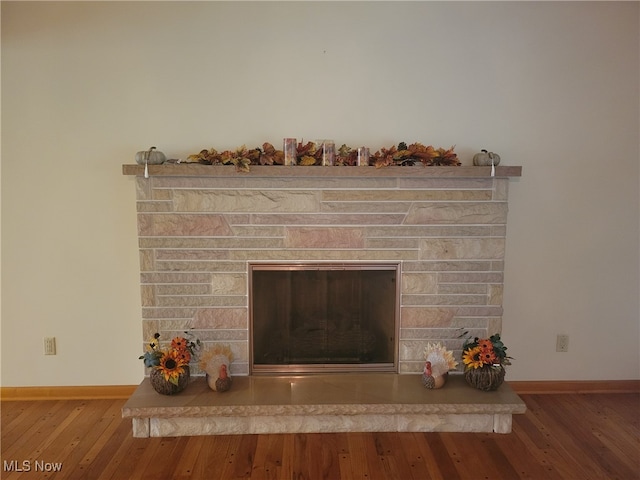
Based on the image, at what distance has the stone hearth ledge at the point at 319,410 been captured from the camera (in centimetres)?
220

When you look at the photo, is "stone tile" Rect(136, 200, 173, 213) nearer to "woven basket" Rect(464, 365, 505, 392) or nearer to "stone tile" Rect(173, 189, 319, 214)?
"stone tile" Rect(173, 189, 319, 214)

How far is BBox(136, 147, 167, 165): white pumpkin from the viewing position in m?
2.29

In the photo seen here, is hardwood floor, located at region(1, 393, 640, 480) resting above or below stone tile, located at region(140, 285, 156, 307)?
below

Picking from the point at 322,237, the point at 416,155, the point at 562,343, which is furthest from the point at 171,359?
the point at 562,343

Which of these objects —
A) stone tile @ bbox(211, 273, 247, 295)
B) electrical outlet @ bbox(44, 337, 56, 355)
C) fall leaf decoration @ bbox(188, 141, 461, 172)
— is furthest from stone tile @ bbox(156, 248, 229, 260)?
Answer: electrical outlet @ bbox(44, 337, 56, 355)

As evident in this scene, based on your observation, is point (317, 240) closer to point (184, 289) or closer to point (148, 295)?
point (184, 289)

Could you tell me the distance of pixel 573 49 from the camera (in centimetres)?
251

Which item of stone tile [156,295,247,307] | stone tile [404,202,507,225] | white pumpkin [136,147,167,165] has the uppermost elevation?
white pumpkin [136,147,167,165]

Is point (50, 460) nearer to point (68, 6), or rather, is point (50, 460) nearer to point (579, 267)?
point (68, 6)

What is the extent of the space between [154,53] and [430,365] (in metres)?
2.36

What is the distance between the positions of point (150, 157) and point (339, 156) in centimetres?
103

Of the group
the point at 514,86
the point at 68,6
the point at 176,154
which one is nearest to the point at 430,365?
the point at 514,86

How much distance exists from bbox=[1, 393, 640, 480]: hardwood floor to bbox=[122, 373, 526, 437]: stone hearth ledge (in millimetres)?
50

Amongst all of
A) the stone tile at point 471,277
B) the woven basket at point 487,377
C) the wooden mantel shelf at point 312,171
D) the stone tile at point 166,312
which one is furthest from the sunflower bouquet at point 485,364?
the stone tile at point 166,312
